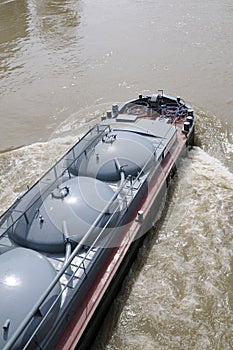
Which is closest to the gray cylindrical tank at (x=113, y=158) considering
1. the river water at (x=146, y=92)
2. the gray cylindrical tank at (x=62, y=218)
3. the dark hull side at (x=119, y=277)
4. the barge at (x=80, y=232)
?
the barge at (x=80, y=232)

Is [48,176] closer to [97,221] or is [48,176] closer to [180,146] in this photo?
[97,221]

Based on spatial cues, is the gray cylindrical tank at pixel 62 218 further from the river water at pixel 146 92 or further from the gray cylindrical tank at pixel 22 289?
the river water at pixel 146 92

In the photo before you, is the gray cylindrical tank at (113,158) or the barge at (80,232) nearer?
the barge at (80,232)

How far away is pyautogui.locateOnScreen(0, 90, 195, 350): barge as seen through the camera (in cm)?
635

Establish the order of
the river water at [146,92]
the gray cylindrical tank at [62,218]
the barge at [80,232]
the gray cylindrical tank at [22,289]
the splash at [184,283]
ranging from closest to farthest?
the gray cylindrical tank at [22,289], the barge at [80,232], the gray cylindrical tank at [62,218], the splash at [184,283], the river water at [146,92]

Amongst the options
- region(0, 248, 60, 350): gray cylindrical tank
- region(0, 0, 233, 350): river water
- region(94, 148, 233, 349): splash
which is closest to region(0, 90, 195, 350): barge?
region(0, 248, 60, 350): gray cylindrical tank

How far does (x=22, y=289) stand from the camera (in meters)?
6.30

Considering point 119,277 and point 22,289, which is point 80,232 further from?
point 22,289

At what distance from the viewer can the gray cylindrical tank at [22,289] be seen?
592cm

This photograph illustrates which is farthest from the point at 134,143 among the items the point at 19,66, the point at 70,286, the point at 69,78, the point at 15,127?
the point at 19,66

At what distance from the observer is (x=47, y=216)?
7.88m

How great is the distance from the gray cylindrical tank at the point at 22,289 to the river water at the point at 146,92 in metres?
2.23

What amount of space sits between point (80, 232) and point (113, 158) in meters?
2.75

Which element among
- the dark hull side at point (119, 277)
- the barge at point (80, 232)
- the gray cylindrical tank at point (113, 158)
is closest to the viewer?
the barge at point (80, 232)
